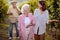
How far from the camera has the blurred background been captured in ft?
9.48

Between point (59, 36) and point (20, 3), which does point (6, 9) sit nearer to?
point (20, 3)

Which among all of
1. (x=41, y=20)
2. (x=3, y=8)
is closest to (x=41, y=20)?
(x=41, y=20)

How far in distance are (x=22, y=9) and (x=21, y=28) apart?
0.21 meters

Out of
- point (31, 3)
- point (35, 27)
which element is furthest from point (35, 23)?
point (31, 3)

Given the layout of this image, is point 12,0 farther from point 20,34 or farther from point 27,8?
point 20,34

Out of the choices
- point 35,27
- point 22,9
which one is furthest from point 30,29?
point 22,9

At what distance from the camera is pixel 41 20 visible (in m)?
2.93

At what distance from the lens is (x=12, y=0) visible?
2.89m

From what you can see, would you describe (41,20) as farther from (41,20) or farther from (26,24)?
(26,24)

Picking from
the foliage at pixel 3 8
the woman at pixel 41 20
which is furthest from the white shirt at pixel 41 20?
the foliage at pixel 3 8

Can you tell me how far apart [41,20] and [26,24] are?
171mm

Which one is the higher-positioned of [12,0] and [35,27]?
[12,0]

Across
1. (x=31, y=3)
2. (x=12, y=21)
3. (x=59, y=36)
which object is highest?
(x=31, y=3)

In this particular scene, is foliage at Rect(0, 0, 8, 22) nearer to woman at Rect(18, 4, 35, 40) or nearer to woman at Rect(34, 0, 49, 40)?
woman at Rect(18, 4, 35, 40)
